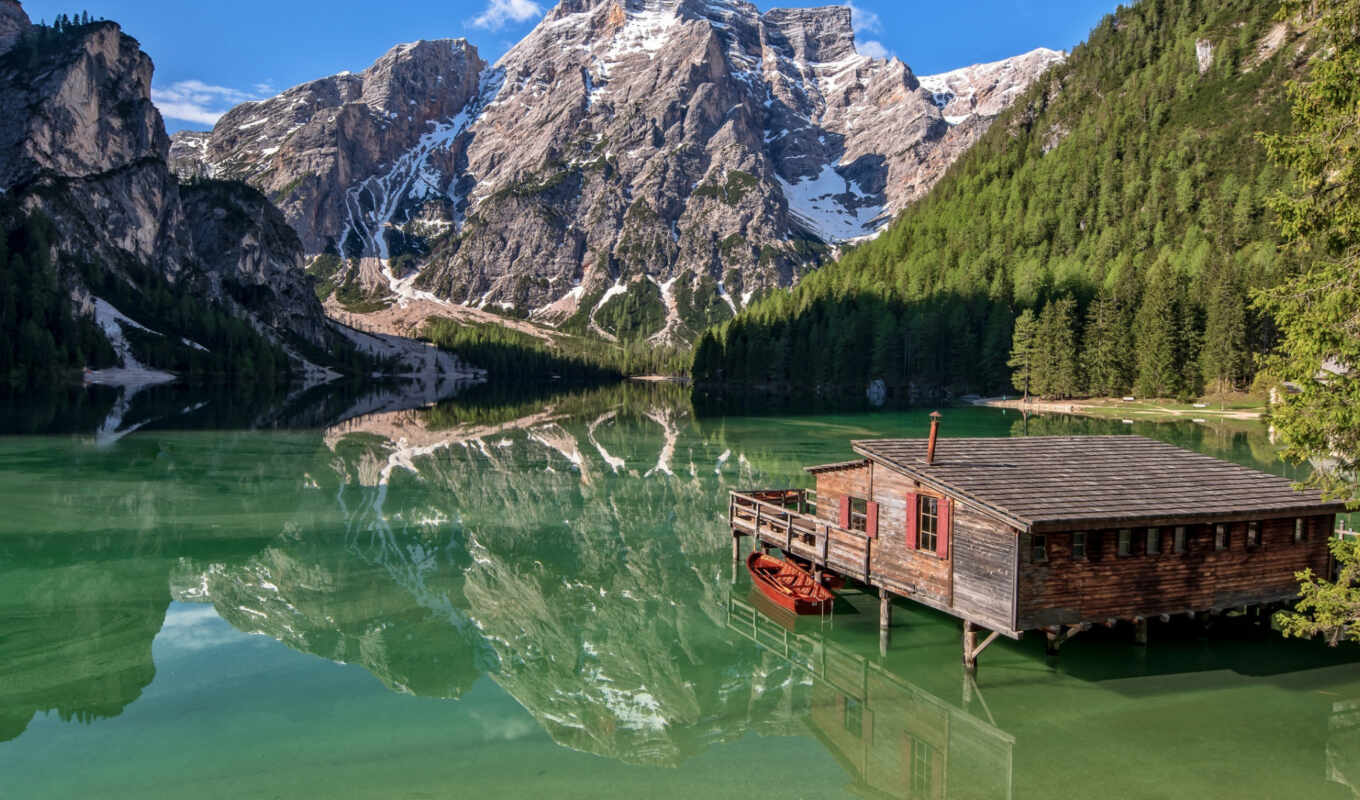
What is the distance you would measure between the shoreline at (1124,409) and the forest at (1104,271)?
3.75 meters

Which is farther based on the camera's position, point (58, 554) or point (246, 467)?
point (246, 467)

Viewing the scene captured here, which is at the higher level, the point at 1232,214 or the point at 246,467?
the point at 1232,214

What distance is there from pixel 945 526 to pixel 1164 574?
592 cm

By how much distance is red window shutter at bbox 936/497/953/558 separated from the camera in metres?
21.3

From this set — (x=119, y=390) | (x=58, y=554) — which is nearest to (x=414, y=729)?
(x=58, y=554)

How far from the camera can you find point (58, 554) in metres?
31.6

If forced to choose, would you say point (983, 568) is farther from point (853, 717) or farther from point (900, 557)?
point (853, 717)

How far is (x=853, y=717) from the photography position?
19.1 m

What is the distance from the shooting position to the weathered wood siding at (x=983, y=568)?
64.8ft

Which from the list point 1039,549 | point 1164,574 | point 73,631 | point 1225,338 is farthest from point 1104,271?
point 73,631

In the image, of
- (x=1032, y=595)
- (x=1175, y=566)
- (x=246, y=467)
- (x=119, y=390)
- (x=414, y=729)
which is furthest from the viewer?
(x=119, y=390)

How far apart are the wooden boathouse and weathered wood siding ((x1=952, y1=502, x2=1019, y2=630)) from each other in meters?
0.03

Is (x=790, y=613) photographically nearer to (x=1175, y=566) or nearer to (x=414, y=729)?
(x=1175, y=566)

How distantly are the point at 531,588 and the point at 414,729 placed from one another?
11641 millimetres
